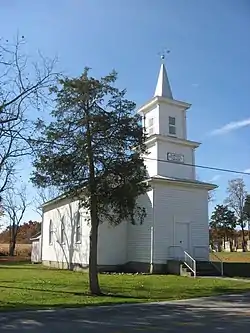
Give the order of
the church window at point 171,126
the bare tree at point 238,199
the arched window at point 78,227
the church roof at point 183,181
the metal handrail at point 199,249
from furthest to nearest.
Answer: the bare tree at point 238,199 < the arched window at point 78,227 < the church window at point 171,126 < the metal handrail at point 199,249 < the church roof at point 183,181

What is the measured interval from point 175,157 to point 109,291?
13990mm

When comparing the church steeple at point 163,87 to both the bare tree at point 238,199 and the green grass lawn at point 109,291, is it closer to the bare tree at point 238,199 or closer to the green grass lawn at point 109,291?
the green grass lawn at point 109,291

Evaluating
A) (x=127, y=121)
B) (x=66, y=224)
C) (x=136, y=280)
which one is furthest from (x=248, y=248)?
(x=127, y=121)

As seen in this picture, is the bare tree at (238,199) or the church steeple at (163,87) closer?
the church steeple at (163,87)

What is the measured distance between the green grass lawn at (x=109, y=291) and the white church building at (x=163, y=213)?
16.9 feet

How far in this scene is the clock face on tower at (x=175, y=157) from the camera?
96.7 ft

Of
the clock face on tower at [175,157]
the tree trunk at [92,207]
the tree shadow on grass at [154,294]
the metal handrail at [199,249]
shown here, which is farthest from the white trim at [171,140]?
A: the tree shadow on grass at [154,294]

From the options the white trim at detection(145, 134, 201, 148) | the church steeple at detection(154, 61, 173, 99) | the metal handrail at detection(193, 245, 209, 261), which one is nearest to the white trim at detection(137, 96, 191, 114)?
the church steeple at detection(154, 61, 173, 99)

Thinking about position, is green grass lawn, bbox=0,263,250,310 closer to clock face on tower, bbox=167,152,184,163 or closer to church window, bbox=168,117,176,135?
clock face on tower, bbox=167,152,184,163

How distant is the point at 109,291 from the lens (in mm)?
17688

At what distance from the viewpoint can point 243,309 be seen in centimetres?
1278

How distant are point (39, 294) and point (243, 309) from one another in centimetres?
779

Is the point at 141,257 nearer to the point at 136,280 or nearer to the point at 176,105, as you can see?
the point at 136,280

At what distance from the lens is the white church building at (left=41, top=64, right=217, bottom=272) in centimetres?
2709
